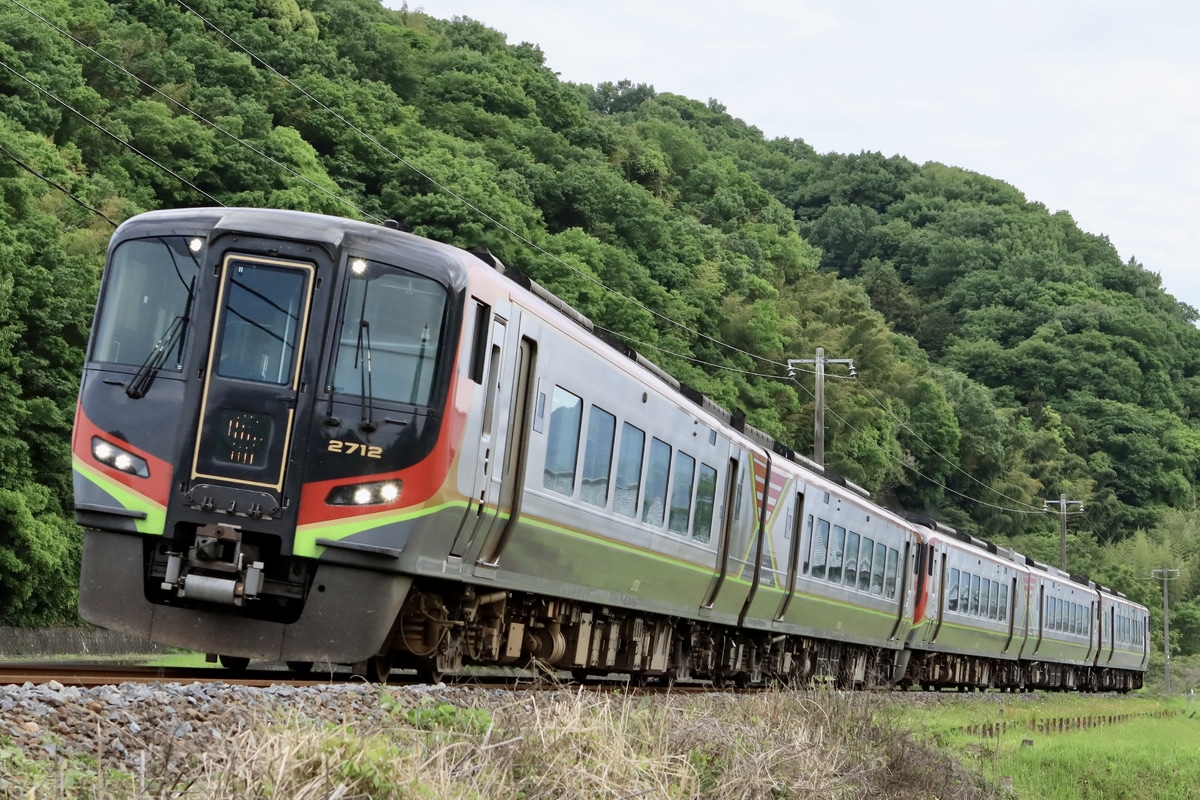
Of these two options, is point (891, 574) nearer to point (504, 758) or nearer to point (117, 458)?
point (117, 458)

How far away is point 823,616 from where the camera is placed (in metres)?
19.8

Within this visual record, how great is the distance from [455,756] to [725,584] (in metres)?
10.4

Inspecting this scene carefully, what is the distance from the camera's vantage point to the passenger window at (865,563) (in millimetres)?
21188

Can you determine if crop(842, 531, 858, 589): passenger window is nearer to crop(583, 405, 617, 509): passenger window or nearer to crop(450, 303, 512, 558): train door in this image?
crop(583, 405, 617, 509): passenger window

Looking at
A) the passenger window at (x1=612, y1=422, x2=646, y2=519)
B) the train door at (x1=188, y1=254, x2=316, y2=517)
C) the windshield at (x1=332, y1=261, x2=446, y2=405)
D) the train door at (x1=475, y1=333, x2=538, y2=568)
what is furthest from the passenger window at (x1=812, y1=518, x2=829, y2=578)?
the train door at (x1=188, y1=254, x2=316, y2=517)

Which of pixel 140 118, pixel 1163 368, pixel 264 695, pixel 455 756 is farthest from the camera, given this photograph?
pixel 1163 368

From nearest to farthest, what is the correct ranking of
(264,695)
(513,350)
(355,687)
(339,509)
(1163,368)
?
1. (264,695)
2. (355,687)
3. (339,509)
4. (513,350)
5. (1163,368)

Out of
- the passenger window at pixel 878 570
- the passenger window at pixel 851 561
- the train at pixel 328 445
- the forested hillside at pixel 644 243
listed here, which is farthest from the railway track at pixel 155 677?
the forested hillside at pixel 644 243

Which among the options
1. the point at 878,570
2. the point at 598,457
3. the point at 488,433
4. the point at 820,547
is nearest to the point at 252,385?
the point at 488,433

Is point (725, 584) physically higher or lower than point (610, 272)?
lower

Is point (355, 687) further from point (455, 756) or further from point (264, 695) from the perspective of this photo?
point (455, 756)

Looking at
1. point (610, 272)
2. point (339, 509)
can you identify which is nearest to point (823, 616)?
point (339, 509)

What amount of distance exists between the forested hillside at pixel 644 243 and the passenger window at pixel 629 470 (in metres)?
10.8

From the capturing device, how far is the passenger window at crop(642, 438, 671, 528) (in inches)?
505
